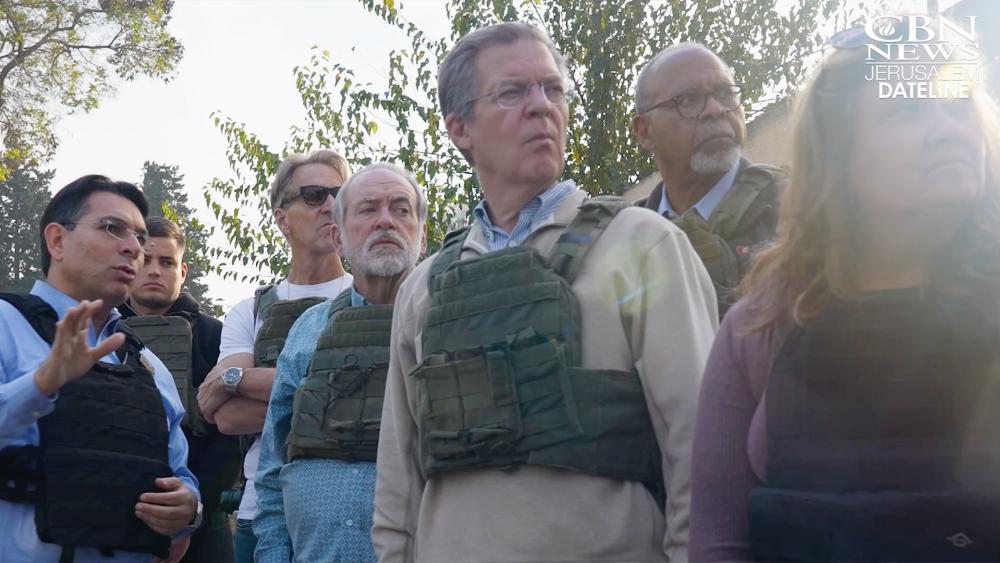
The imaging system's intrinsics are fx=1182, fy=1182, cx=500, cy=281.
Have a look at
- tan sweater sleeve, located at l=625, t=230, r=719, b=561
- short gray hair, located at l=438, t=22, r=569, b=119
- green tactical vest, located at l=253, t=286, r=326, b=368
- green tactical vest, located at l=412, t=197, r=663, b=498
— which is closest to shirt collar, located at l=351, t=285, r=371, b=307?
green tactical vest, located at l=253, t=286, r=326, b=368

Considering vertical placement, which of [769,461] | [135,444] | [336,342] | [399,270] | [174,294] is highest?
[174,294]

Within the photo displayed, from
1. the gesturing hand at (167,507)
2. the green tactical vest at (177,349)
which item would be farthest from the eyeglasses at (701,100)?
the green tactical vest at (177,349)

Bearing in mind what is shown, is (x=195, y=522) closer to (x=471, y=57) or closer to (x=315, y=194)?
(x=315, y=194)

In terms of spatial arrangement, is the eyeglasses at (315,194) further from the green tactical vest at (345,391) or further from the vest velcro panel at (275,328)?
the green tactical vest at (345,391)

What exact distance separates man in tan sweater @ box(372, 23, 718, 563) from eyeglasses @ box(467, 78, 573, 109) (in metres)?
0.15

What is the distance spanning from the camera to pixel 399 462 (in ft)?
10.5

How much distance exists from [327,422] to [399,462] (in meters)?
0.89

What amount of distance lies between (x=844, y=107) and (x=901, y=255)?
310 millimetres

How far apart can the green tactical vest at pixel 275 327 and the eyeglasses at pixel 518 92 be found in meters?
1.91

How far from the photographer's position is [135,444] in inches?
178

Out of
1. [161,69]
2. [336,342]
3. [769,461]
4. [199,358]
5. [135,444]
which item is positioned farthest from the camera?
[161,69]

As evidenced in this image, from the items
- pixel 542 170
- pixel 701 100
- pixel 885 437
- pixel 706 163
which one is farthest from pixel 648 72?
pixel 885 437

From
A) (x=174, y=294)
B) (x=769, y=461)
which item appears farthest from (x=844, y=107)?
(x=174, y=294)

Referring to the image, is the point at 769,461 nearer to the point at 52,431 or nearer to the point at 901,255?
the point at 901,255
